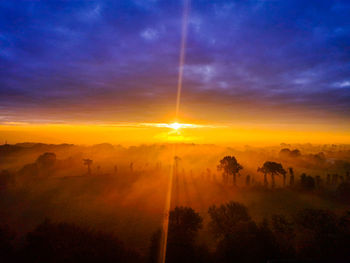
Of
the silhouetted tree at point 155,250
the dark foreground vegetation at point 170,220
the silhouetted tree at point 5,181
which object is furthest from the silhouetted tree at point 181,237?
the silhouetted tree at point 5,181

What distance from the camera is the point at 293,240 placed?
1123 inches

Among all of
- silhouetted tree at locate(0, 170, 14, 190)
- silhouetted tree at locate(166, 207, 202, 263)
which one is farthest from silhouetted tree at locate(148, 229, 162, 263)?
silhouetted tree at locate(0, 170, 14, 190)

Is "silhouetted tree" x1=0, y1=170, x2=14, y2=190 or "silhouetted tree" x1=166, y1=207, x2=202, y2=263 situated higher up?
"silhouetted tree" x1=166, y1=207, x2=202, y2=263

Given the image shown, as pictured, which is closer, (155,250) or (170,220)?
(155,250)

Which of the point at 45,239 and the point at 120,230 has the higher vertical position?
the point at 45,239

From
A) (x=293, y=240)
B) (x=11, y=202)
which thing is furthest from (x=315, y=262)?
(x=11, y=202)

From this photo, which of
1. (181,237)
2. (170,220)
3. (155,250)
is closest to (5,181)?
(170,220)

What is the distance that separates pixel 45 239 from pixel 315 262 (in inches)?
1076

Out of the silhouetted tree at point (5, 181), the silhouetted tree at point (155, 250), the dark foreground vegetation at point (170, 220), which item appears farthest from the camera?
the silhouetted tree at point (5, 181)

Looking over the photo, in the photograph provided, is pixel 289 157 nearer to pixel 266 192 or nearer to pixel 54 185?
pixel 266 192

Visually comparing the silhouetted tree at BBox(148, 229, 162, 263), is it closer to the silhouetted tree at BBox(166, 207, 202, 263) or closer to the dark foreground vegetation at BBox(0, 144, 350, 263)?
the dark foreground vegetation at BBox(0, 144, 350, 263)

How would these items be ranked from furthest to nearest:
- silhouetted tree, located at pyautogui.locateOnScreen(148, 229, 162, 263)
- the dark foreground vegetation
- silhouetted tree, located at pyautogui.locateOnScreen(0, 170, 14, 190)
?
silhouetted tree, located at pyautogui.locateOnScreen(0, 170, 14, 190), silhouetted tree, located at pyautogui.locateOnScreen(148, 229, 162, 263), the dark foreground vegetation

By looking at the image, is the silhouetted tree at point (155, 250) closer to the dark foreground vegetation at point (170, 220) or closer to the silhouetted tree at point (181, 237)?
the dark foreground vegetation at point (170, 220)

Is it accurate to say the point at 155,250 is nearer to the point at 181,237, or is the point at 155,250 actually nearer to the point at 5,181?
the point at 181,237
